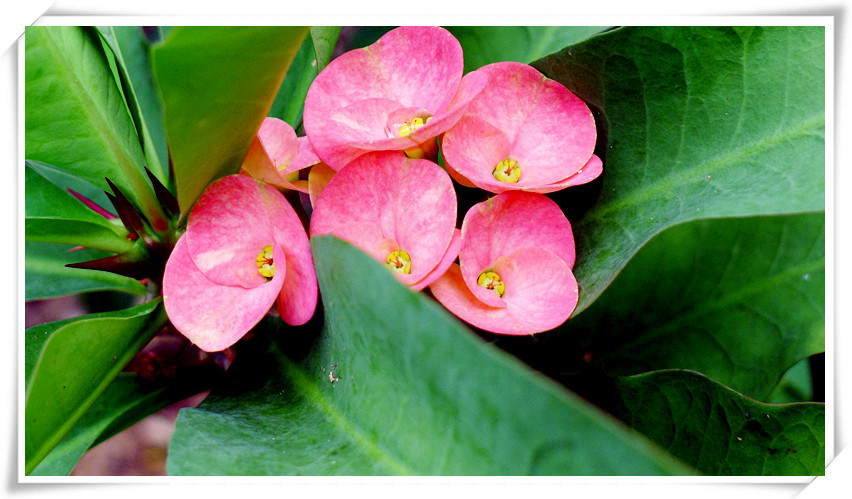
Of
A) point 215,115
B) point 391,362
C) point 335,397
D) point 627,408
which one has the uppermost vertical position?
point 215,115

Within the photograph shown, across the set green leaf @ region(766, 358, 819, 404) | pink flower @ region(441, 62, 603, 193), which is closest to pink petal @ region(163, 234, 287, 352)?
pink flower @ region(441, 62, 603, 193)

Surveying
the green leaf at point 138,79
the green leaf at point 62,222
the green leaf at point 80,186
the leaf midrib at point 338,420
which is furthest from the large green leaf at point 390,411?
the green leaf at point 80,186

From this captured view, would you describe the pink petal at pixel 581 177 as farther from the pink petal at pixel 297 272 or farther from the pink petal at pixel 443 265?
the pink petal at pixel 297 272

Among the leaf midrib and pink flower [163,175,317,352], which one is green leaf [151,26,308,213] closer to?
pink flower [163,175,317,352]

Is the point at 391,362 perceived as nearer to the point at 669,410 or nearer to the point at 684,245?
the point at 669,410
